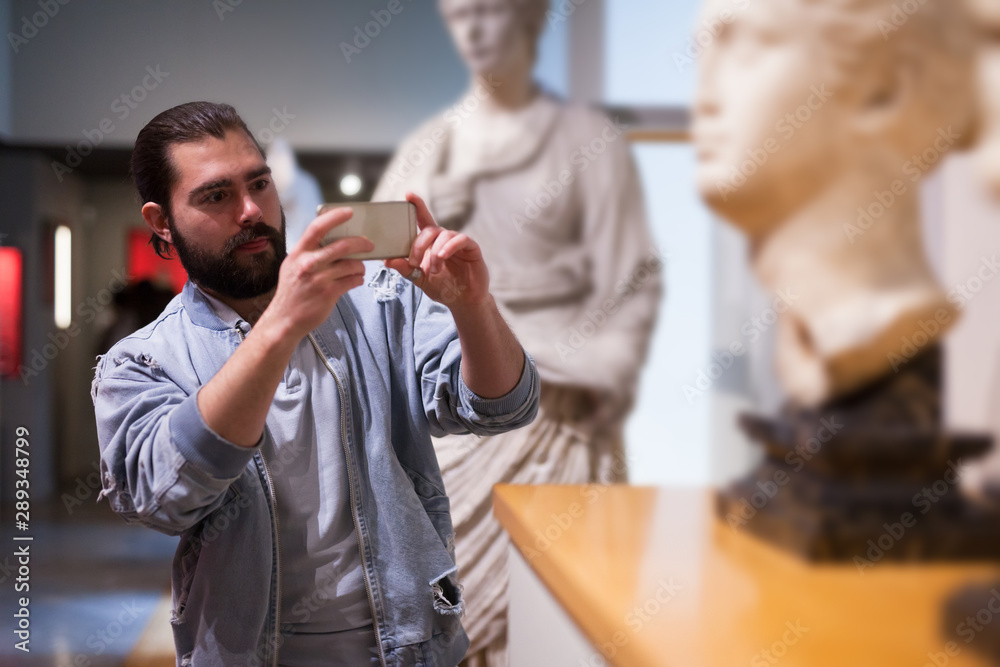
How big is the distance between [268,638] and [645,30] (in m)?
1.83

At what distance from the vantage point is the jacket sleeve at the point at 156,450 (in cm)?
77

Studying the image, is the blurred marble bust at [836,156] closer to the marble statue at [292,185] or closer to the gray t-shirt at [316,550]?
the gray t-shirt at [316,550]

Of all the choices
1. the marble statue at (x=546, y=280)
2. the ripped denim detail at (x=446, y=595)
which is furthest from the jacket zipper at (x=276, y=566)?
the marble statue at (x=546, y=280)

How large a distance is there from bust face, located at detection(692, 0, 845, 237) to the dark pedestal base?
6.4 inches

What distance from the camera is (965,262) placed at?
470 millimetres

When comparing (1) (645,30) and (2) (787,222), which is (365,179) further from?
(2) (787,222)

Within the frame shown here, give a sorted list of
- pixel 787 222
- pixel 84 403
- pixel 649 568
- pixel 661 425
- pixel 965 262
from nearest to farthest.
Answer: pixel 965 262 → pixel 787 222 → pixel 649 568 → pixel 661 425 → pixel 84 403

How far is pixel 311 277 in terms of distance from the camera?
75 cm

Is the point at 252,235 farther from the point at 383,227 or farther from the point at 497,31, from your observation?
the point at 497,31

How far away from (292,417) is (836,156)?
0.62 m

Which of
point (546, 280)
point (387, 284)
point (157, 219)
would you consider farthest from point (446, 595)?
point (546, 280)

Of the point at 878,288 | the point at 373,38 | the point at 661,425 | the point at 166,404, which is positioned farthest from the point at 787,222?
the point at 373,38

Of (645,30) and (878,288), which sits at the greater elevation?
(645,30)

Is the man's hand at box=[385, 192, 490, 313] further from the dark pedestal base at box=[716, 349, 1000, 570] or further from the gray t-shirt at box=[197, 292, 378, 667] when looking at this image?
the dark pedestal base at box=[716, 349, 1000, 570]
